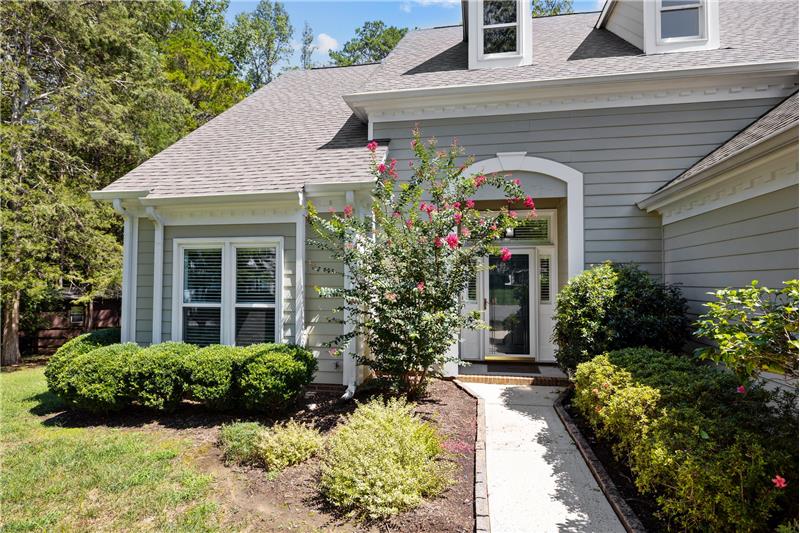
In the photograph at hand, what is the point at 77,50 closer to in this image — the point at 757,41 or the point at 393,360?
the point at 393,360

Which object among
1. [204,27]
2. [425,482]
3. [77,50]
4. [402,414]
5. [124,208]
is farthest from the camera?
[204,27]

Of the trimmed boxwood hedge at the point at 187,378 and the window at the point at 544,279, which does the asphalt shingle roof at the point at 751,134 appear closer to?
the window at the point at 544,279

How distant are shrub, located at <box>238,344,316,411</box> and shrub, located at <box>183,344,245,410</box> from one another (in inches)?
5.5

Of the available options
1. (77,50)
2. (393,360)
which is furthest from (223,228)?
(77,50)

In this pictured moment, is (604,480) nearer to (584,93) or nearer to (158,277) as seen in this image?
(584,93)

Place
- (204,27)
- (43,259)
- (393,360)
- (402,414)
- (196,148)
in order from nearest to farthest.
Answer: (402,414), (393,360), (196,148), (43,259), (204,27)

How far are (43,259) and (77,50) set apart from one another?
243 inches

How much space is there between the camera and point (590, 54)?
23.5ft

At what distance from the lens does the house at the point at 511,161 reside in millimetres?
6129

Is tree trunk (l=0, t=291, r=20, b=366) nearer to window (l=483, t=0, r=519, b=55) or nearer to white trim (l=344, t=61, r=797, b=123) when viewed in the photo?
white trim (l=344, t=61, r=797, b=123)

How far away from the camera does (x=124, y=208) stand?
273 inches

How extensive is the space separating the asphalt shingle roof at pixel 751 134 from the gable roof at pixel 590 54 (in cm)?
89

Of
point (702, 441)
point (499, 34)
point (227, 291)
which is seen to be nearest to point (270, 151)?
point (227, 291)

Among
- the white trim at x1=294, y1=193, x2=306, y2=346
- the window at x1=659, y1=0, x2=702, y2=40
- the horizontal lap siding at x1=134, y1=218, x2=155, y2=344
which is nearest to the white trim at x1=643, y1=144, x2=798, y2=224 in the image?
the window at x1=659, y1=0, x2=702, y2=40
